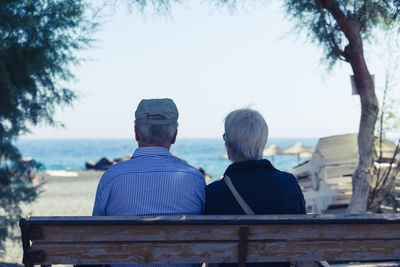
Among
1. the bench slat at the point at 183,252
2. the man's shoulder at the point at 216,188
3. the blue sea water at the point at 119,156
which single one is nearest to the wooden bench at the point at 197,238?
the bench slat at the point at 183,252

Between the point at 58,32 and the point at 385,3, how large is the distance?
5.08m

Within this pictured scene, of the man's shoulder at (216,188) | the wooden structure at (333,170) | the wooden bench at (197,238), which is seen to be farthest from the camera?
the wooden structure at (333,170)

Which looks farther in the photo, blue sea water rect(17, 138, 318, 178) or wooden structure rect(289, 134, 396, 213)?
blue sea water rect(17, 138, 318, 178)

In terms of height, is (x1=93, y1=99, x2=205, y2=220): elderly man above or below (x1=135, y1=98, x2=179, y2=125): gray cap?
below

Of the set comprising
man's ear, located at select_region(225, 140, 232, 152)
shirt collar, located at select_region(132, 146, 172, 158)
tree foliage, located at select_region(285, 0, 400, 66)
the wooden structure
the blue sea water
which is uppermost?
→ tree foliage, located at select_region(285, 0, 400, 66)

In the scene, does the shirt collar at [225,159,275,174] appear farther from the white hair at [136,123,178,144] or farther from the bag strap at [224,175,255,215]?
the white hair at [136,123,178,144]

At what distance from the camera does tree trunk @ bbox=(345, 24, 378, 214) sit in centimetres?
781

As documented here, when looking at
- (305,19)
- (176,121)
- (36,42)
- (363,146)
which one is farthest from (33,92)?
(176,121)

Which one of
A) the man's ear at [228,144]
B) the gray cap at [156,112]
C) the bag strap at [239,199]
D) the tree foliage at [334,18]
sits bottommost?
the bag strap at [239,199]

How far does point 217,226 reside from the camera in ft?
8.35

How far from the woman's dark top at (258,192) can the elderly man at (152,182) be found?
147mm

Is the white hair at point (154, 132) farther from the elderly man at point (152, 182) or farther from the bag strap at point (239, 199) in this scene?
the bag strap at point (239, 199)

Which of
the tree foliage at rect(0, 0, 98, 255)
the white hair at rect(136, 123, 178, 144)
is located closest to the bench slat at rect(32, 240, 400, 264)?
the white hair at rect(136, 123, 178, 144)

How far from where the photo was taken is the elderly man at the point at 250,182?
2793mm
